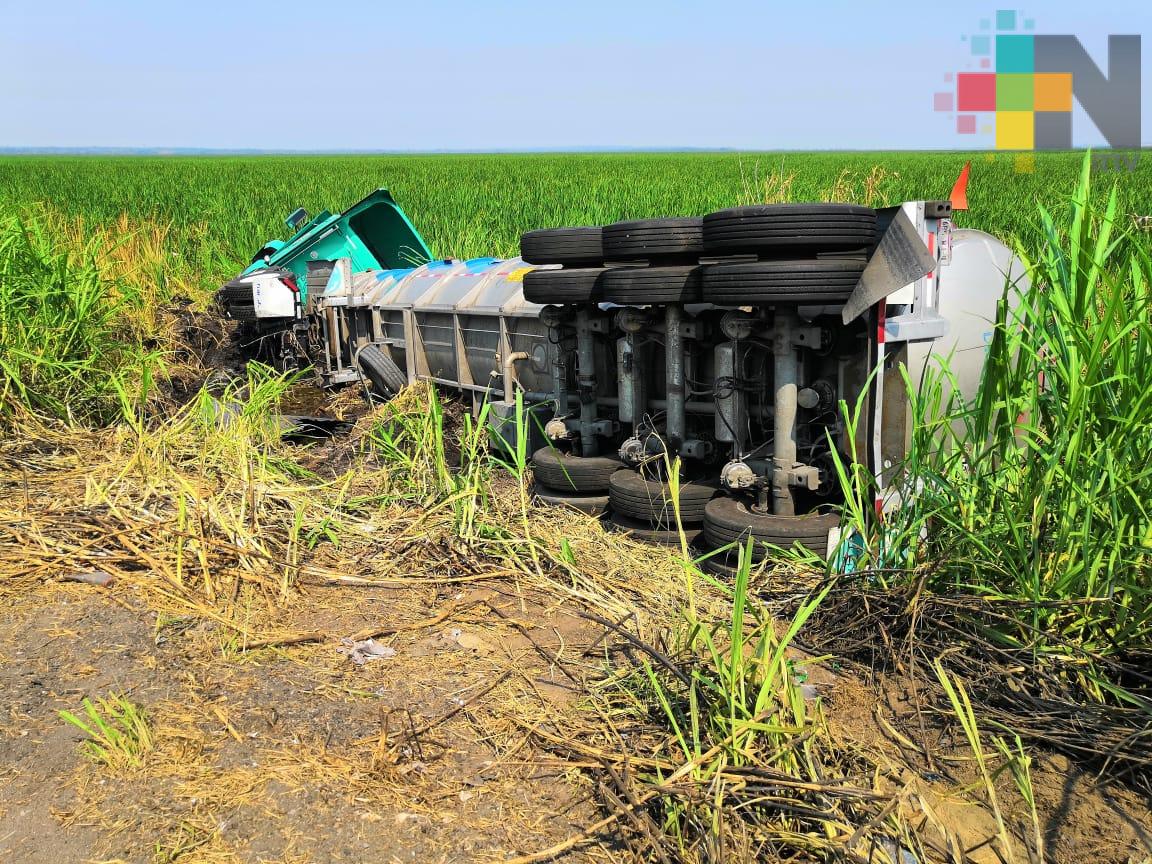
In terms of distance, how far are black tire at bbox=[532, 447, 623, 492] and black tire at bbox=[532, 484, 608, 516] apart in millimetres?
39

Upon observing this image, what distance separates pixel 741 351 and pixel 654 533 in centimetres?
100

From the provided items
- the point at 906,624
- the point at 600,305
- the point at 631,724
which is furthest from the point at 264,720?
the point at 600,305

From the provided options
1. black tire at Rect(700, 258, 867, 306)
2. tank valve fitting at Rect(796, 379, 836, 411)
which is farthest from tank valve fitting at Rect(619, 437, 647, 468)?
black tire at Rect(700, 258, 867, 306)

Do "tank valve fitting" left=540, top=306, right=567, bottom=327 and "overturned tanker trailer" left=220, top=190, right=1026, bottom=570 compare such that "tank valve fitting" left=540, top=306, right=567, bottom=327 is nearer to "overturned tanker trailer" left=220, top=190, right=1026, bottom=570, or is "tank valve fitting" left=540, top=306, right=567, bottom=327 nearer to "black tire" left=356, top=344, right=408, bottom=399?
"overturned tanker trailer" left=220, top=190, right=1026, bottom=570

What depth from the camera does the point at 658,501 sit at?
482cm

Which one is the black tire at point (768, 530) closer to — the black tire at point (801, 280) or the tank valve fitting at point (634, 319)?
the black tire at point (801, 280)

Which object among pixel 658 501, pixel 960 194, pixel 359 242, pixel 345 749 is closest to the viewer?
pixel 345 749

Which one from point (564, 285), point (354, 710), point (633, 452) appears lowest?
point (354, 710)

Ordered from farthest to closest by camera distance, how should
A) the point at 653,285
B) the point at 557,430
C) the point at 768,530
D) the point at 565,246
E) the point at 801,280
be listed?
the point at 557,430 < the point at 565,246 < the point at 653,285 < the point at 768,530 < the point at 801,280

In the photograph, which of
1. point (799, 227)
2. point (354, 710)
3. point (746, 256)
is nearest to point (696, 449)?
point (746, 256)

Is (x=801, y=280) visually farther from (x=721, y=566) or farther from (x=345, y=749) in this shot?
(x=345, y=749)

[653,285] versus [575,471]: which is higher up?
[653,285]

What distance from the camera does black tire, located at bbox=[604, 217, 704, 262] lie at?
15.6ft

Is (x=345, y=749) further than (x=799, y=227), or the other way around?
(x=799, y=227)
